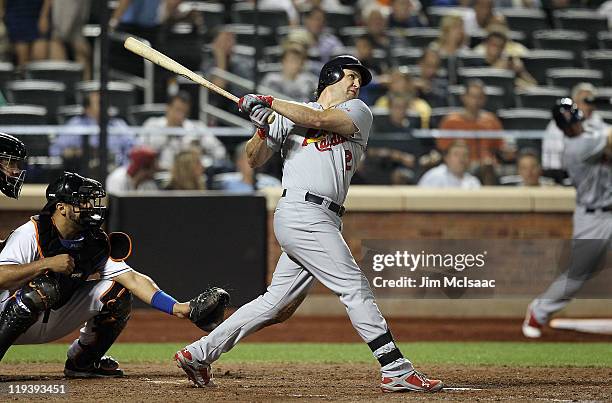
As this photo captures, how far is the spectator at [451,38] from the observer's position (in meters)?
13.7

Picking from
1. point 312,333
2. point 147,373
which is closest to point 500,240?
point 312,333

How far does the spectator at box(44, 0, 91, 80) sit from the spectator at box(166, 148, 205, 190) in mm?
2399

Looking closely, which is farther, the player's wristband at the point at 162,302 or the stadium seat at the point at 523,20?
the stadium seat at the point at 523,20

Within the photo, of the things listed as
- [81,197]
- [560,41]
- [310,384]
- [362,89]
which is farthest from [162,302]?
[560,41]

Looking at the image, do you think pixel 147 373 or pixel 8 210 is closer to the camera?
pixel 147 373

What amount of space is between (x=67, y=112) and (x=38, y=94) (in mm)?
412

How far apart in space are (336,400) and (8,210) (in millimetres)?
5664

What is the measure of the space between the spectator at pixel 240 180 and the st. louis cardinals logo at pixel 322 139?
5.01 meters

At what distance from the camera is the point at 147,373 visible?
6.84m

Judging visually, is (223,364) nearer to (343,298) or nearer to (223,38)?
(343,298)

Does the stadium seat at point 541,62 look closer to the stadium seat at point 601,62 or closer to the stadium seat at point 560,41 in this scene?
the stadium seat at point 601,62

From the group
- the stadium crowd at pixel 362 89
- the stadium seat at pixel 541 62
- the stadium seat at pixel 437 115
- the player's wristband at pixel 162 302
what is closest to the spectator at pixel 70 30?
the stadium crowd at pixel 362 89

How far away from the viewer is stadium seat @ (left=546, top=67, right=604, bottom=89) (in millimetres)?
13844

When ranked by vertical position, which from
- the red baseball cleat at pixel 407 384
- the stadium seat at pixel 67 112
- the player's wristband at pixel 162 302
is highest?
the stadium seat at pixel 67 112
